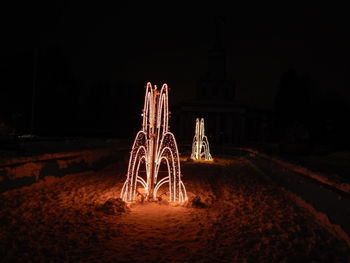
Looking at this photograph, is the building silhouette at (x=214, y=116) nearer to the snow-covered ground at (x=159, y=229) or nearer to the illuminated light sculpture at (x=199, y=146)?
the illuminated light sculpture at (x=199, y=146)

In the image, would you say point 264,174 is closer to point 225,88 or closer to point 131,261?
point 131,261

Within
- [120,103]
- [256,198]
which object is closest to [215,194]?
[256,198]

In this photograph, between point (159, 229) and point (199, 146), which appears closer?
point (159, 229)

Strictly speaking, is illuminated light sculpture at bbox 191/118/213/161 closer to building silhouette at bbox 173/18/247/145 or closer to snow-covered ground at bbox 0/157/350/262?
snow-covered ground at bbox 0/157/350/262

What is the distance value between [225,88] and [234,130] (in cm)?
616

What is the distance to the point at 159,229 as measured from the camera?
6.90 m

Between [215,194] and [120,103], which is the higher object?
[120,103]

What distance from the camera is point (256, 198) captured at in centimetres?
1027

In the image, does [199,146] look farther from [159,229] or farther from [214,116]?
[214,116]

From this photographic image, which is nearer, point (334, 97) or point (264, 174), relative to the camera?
point (264, 174)

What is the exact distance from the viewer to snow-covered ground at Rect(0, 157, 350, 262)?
553 centimetres

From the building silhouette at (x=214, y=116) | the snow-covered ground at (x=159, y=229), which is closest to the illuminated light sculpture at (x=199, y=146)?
the snow-covered ground at (x=159, y=229)

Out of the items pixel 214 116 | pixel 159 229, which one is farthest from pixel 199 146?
pixel 214 116

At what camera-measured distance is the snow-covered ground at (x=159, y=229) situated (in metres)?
5.53
